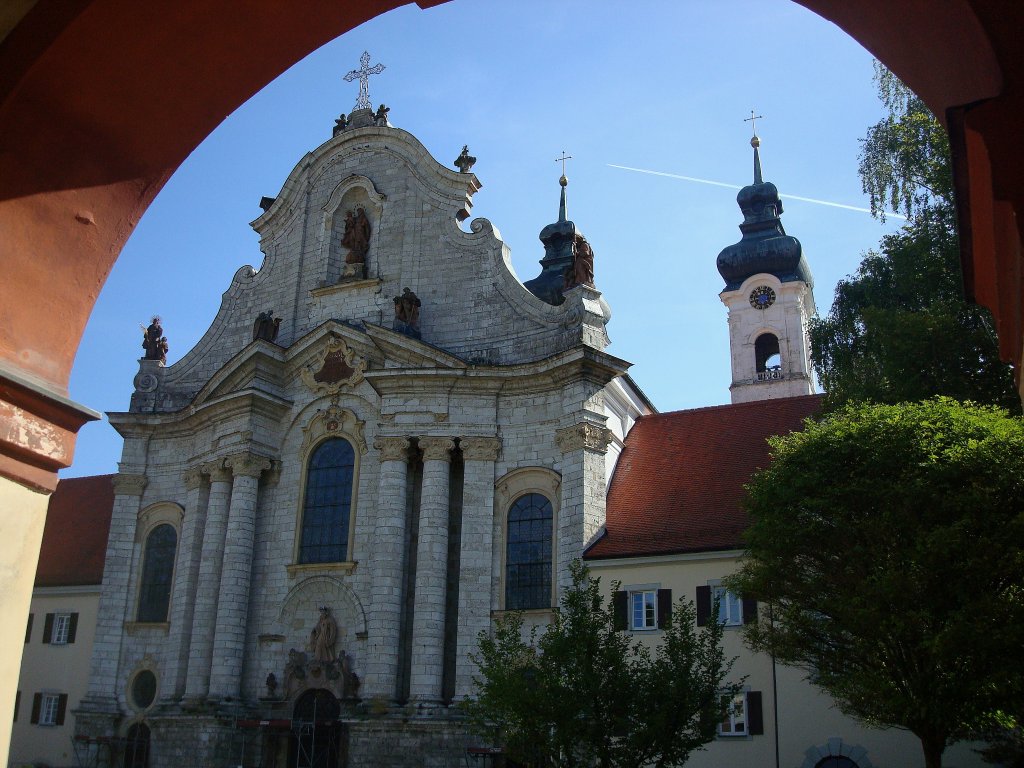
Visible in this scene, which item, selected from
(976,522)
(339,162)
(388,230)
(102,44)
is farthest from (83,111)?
(339,162)

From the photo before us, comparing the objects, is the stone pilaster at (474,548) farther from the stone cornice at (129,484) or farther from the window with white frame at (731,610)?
the stone cornice at (129,484)

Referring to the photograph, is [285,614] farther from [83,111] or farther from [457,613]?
[83,111]

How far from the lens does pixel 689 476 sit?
27.1 metres

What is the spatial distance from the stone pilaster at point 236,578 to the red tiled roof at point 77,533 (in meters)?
7.01

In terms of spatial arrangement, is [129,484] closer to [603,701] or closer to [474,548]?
[474,548]

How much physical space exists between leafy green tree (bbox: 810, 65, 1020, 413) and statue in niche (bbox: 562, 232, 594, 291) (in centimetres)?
585

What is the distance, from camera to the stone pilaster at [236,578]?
27047 mm

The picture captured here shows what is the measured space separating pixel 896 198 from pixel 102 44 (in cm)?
2336

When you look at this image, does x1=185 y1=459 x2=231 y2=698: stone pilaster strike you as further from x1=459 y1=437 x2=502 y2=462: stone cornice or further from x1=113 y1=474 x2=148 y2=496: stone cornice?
x1=459 y1=437 x2=502 y2=462: stone cornice

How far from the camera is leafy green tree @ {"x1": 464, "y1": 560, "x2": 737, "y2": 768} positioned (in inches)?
655

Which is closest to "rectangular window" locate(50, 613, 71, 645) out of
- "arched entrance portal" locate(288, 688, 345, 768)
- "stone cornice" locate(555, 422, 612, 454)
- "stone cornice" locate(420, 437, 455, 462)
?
"arched entrance portal" locate(288, 688, 345, 768)

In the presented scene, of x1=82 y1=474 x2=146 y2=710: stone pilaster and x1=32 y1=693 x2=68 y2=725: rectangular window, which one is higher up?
x1=82 y1=474 x2=146 y2=710: stone pilaster

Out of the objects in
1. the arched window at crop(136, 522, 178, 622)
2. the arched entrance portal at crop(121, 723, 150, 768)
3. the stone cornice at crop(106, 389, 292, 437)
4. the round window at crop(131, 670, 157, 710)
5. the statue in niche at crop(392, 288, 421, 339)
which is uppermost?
the statue in niche at crop(392, 288, 421, 339)

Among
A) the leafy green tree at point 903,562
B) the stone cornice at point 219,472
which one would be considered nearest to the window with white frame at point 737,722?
the leafy green tree at point 903,562
